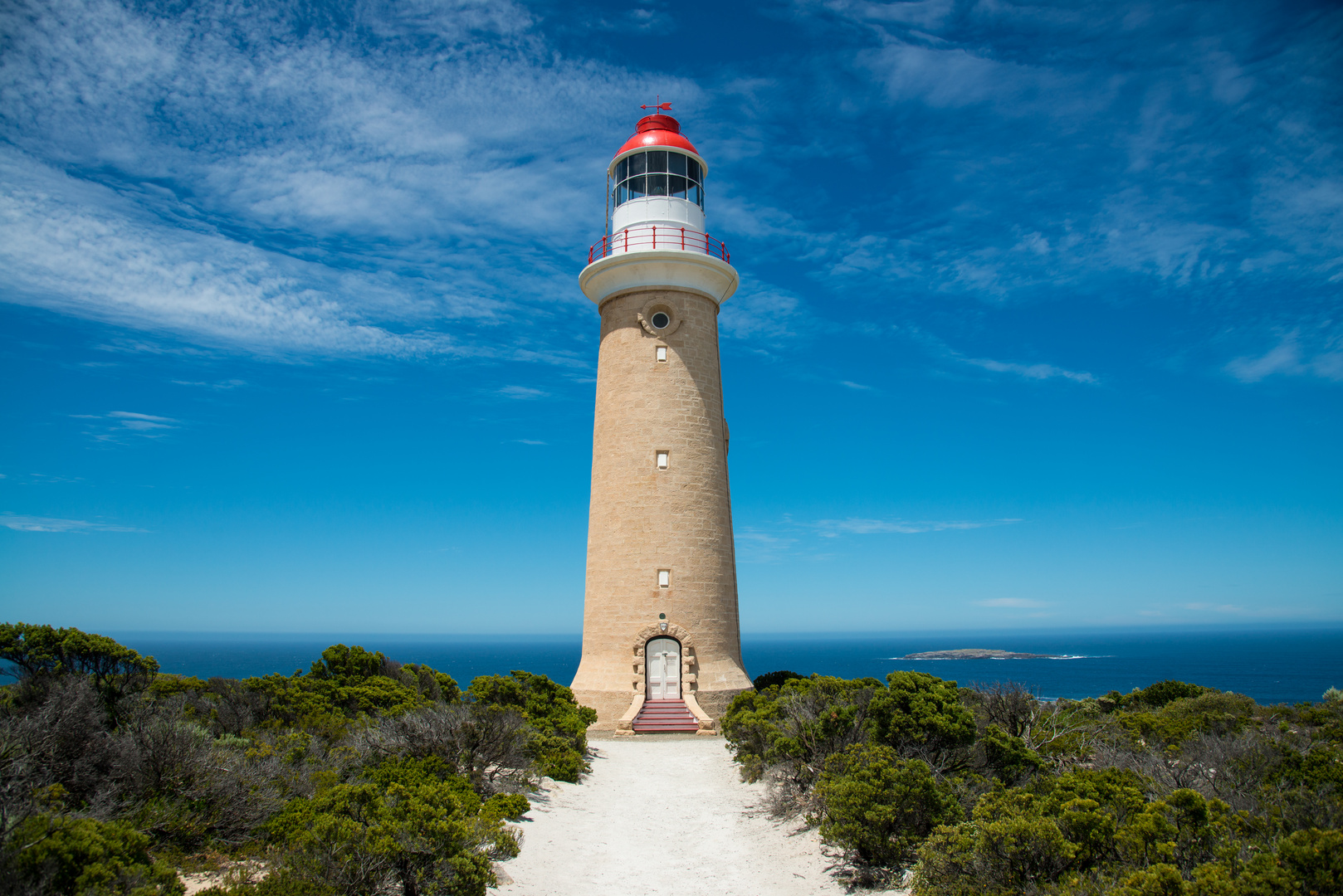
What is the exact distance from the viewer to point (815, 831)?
8945 millimetres

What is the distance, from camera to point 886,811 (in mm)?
7230

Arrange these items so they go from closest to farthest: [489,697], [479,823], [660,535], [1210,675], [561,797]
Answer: [479,823] → [561,797] → [489,697] → [660,535] → [1210,675]

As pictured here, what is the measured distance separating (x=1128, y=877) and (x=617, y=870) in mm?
5121

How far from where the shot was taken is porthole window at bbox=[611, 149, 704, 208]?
19.0 meters

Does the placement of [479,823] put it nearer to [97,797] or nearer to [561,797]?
[97,797]

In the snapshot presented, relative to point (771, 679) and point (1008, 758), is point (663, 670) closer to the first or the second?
point (771, 679)

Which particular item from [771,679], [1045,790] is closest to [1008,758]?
[1045,790]

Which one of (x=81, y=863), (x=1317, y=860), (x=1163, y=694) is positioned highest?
(x=81, y=863)

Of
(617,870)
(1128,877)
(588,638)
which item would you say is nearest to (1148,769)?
(1128,877)

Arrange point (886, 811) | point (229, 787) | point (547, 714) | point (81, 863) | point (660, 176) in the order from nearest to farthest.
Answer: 1. point (81, 863)
2. point (229, 787)
3. point (886, 811)
4. point (547, 714)
5. point (660, 176)

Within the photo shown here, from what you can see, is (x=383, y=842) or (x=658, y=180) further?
(x=658, y=180)

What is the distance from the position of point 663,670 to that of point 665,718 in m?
1.11

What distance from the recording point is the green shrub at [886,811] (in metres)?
7.30

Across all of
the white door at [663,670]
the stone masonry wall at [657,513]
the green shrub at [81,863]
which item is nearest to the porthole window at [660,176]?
the stone masonry wall at [657,513]
